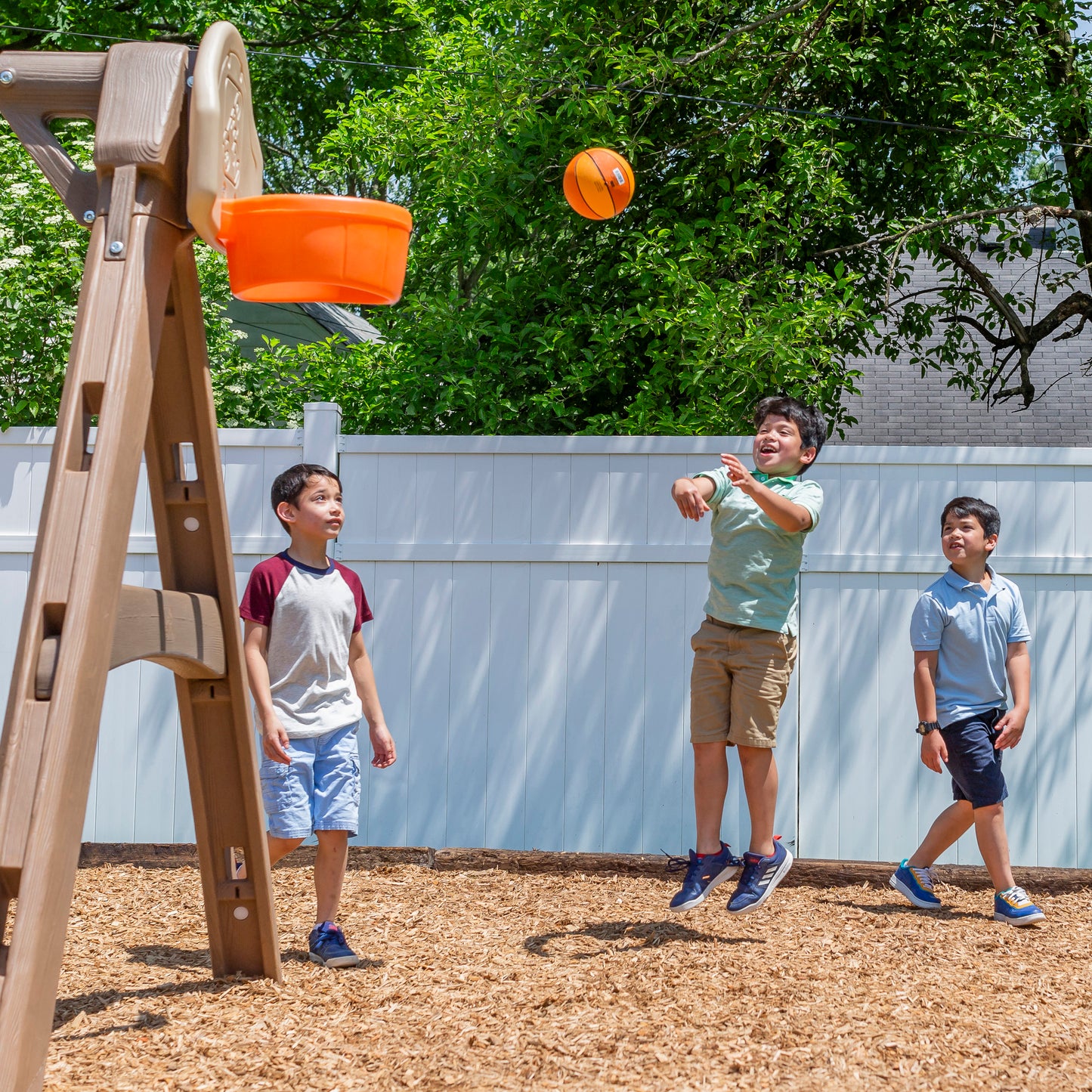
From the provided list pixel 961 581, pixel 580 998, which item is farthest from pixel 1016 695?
pixel 580 998

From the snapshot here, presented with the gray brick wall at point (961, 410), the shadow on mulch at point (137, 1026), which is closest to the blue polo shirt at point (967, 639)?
the shadow on mulch at point (137, 1026)

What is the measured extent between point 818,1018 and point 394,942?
1314mm

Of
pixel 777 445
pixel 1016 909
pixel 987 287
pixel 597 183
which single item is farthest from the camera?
pixel 987 287

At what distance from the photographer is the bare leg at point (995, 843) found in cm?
388

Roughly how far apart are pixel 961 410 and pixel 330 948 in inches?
394

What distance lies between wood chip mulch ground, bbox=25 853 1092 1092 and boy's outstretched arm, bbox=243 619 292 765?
0.58m

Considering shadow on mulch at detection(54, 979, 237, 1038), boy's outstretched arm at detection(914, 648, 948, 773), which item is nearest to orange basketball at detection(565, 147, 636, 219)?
boy's outstretched arm at detection(914, 648, 948, 773)

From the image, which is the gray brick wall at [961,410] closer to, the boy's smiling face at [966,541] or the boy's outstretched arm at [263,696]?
the boy's smiling face at [966,541]

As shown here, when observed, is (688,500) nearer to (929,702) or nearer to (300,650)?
(300,650)

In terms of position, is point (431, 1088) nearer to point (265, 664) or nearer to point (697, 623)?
point (265, 664)

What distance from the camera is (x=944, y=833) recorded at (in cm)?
409

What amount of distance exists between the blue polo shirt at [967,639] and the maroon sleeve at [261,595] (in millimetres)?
2140

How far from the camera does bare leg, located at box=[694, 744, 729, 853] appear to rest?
3455mm

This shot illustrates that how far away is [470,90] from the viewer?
19.6 feet
